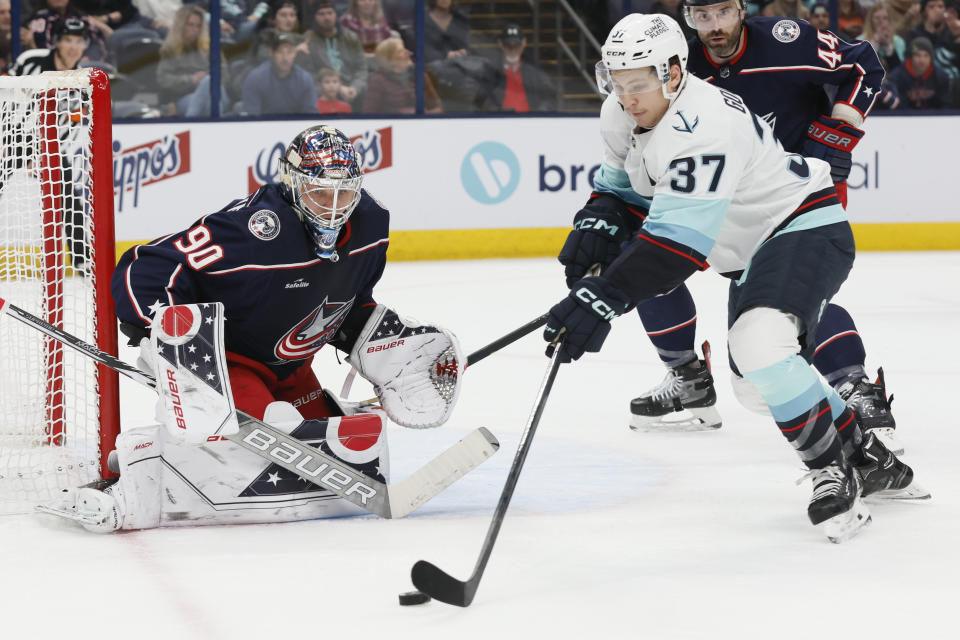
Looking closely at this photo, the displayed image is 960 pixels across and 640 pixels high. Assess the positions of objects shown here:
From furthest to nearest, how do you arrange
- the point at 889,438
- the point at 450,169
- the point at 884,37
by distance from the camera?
1. the point at 884,37
2. the point at 450,169
3. the point at 889,438

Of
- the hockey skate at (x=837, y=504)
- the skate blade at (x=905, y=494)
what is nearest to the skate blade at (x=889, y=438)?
the skate blade at (x=905, y=494)

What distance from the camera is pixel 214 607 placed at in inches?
82.6

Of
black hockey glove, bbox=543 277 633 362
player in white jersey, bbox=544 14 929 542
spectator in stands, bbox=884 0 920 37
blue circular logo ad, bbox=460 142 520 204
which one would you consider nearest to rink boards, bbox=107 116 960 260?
blue circular logo ad, bbox=460 142 520 204

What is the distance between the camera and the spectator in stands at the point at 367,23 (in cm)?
724

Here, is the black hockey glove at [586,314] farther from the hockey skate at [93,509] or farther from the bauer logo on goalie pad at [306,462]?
the hockey skate at [93,509]

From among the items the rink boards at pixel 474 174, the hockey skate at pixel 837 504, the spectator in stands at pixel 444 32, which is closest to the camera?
the hockey skate at pixel 837 504

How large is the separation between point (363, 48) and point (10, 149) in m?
4.28

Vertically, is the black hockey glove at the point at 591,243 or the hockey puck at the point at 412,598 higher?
the black hockey glove at the point at 591,243

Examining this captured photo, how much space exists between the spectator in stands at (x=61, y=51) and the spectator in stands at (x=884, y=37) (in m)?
4.42

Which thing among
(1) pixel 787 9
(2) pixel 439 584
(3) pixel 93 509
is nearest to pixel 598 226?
(2) pixel 439 584

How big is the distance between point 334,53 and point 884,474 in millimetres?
5092

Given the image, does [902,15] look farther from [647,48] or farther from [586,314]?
[586,314]

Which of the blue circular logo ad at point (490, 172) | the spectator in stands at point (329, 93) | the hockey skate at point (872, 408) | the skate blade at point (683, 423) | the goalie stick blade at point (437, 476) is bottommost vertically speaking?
the blue circular logo ad at point (490, 172)

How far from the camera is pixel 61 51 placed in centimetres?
664
